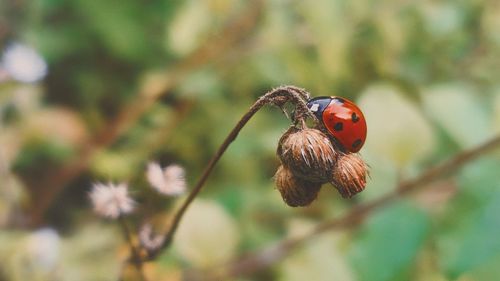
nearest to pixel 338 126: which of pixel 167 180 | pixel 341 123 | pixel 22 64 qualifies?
pixel 341 123

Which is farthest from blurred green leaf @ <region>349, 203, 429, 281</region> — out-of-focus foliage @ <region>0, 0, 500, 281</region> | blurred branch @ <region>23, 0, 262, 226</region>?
blurred branch @ <region>23, 0, 262, 226</region>

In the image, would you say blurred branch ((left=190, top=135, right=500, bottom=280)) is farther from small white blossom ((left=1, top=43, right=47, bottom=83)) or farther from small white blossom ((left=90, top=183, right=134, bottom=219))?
small white blossom ((left=1, top=43, right=47, bottom=83))

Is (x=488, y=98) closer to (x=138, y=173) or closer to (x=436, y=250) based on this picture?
(x=436, y=250)

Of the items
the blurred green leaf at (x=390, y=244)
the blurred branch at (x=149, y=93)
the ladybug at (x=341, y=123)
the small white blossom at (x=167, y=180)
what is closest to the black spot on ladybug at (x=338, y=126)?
the ladybug at (x=341, y=123)

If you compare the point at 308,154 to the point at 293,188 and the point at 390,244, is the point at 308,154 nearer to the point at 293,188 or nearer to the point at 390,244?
the point at 293,188

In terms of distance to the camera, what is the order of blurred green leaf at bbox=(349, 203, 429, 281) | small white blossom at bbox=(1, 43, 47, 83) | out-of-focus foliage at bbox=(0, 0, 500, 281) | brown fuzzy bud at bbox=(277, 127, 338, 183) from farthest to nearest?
1. small white blossom at bbox=(1, 43, 47, 83)
2. out-of-focus foliage at bbox=(0, 0, 500, 281)
3. blurred green leaf at bbox=(349, 203, 429, 281)
4. brown fuzzy bud at bbox=(277, 127, 338, 183)

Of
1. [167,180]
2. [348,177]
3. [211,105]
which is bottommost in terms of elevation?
[348,177]

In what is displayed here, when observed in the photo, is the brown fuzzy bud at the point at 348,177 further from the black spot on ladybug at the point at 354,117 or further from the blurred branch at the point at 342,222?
the blurred branch at the point at 342,222
